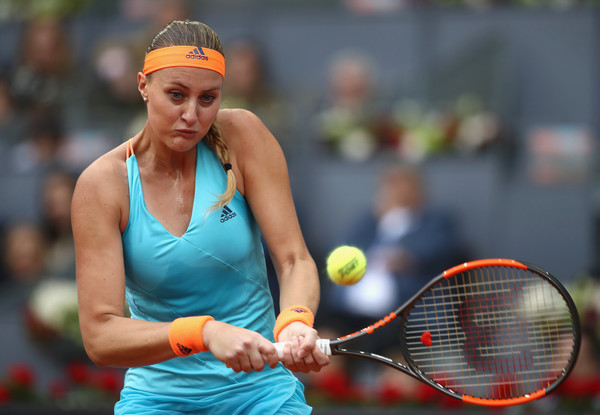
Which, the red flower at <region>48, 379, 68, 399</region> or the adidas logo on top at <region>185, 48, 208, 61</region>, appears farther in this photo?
the red flower at <region>48, 379, 68, 399</region>

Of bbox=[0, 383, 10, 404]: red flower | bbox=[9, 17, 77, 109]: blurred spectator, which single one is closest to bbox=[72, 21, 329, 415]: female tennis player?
bbox=[0, 383, 10, 404]: red flower

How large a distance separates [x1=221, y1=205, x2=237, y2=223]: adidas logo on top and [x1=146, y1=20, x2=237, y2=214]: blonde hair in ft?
0.08

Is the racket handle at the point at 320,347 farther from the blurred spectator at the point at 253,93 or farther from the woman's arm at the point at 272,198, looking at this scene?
the blurred spectator at the point at 253,93

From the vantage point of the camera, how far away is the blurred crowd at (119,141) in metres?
5.88

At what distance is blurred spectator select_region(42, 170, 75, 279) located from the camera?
6676mm

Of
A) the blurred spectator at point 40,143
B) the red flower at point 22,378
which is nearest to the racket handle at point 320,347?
the red flower at point 22,378

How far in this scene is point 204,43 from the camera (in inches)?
107

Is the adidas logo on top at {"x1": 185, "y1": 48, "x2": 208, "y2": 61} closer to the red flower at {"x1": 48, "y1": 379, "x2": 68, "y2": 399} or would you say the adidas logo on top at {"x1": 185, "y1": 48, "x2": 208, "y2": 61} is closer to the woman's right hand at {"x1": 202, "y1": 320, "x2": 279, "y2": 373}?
the woman's right hand at {"x1": 202, "y1": 320, "x2": 279, "y2": 373}

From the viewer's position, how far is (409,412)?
17.4ft

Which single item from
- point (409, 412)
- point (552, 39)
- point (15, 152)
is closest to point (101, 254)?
point (409, 412)

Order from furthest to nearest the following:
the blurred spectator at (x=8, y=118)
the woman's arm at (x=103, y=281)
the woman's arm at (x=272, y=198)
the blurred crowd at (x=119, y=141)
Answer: the blurred spectator at (x=8, y=118)
the blurred crowd at (x=119, y=141)
the woman's arm at (x=272, y=198)
the woman's arm at (x=103, y=281)

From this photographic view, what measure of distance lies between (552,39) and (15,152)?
475cm

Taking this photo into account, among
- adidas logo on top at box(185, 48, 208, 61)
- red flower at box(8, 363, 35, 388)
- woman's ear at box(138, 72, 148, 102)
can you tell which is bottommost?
red flower at box(8, 363, 35, 388)

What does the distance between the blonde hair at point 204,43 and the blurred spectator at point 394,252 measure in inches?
128
